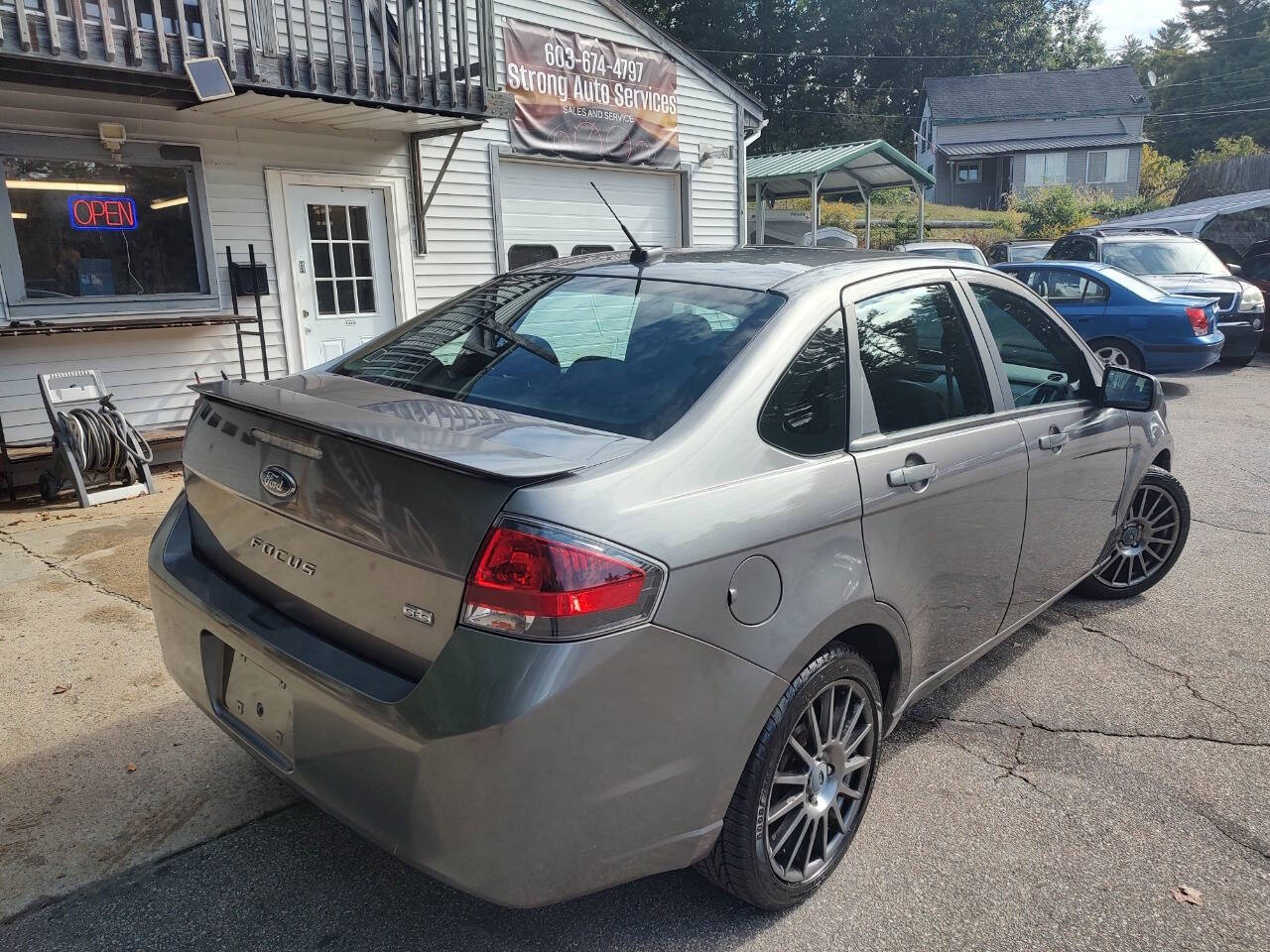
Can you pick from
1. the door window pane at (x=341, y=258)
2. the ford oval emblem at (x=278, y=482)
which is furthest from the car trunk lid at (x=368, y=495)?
the door window pane at (x=341, y=258)

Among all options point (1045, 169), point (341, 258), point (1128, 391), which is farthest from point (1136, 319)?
point (1045, 169)

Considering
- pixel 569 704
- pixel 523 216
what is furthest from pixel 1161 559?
pixel 523 216

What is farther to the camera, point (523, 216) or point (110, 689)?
point (523, 216)

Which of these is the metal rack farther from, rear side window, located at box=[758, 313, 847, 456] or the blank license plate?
rear side window, located at box=[758, 313, 847, 456]

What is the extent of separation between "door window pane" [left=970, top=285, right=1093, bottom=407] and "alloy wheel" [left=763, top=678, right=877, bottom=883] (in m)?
1.47

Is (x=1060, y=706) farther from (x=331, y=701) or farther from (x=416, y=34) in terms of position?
(x=416, y=34)

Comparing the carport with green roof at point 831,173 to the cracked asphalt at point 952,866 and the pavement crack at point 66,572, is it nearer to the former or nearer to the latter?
the pavement crack at point 66,572

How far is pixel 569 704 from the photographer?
182 centimetres

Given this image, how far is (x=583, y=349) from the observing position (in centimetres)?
265

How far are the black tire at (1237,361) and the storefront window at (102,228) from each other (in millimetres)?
12708

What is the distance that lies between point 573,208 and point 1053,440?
27.7 ft

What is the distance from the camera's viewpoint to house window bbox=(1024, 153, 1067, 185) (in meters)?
43.8

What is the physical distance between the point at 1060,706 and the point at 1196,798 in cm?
63

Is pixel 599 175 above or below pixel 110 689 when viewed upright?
above
